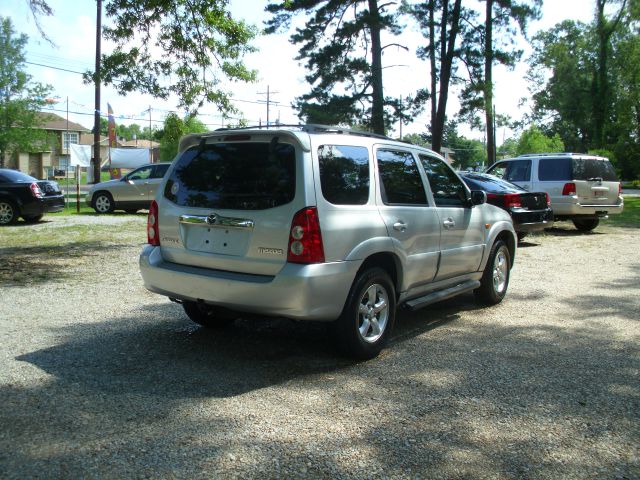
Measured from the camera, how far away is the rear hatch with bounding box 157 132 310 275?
452 cm

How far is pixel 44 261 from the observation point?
9953 millimetres

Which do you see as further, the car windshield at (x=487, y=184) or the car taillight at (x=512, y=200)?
the car windshield at (x=487, y=184)

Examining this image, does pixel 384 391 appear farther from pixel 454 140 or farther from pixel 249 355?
pixel 454 140

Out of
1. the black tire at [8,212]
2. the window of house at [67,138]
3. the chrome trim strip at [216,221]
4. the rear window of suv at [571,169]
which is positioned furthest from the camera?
the window of house at [67,138]

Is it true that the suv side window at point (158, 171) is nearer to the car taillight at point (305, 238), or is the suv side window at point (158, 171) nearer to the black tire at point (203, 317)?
the black tire at point (203, 317)

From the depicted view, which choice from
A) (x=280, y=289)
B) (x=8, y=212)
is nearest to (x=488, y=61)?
(x=8, y=212)

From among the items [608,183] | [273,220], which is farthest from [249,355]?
[608,183]

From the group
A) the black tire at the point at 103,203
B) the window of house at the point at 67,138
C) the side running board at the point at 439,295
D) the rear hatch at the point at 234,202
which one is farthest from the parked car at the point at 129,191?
the window of house at the point at 67,138

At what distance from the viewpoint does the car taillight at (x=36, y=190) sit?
631 inches

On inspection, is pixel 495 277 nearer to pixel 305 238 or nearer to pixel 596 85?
pixel 305 238

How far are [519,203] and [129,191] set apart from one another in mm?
13026

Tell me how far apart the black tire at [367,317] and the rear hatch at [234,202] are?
0.71 metres

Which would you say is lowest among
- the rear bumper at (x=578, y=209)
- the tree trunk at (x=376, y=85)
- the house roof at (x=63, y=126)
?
the rear bumper at (x=578, y=209)

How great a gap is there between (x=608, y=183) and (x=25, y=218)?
15486 mm
